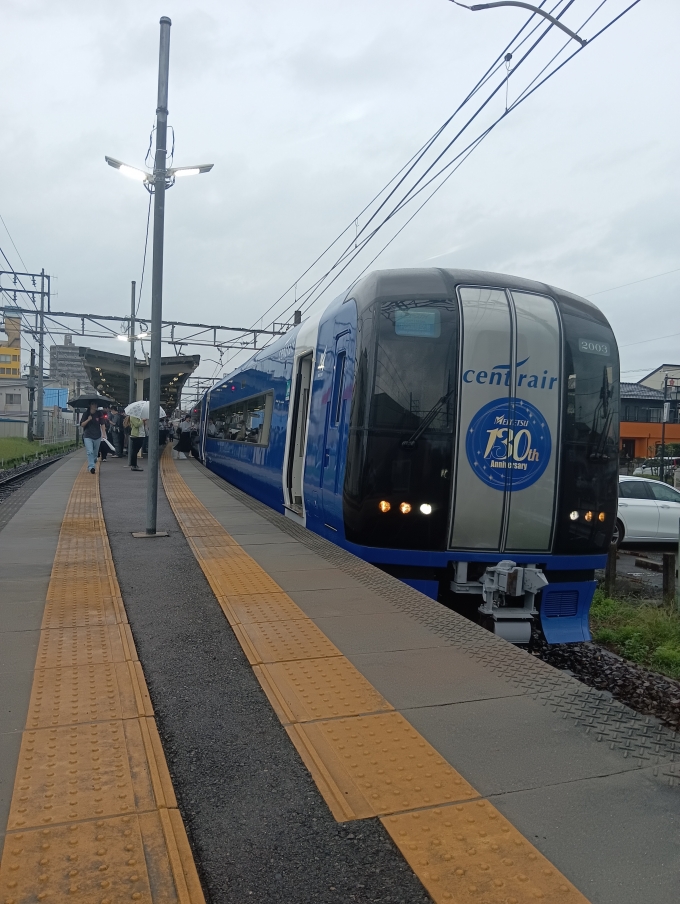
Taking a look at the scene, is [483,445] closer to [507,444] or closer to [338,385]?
[507,444]

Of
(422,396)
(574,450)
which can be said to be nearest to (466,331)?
(422,396)

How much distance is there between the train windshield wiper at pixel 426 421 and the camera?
6.16m

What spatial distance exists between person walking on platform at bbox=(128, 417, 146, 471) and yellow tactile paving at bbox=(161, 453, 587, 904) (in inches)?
506

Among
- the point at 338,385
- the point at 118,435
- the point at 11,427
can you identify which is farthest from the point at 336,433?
the point at 11,427

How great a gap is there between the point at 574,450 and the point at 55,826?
5.09 metres

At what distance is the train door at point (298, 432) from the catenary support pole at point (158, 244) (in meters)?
1.89

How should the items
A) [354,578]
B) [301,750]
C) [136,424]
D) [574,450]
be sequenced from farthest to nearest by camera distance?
[136,424] → [574,450] → [354,578] → [301,750]

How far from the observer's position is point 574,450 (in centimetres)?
638

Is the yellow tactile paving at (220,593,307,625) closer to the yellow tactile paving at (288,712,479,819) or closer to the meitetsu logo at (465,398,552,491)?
the yellow tactile paving at (288,712,479,819)

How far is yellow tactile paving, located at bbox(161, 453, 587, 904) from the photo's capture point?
2.23 meters

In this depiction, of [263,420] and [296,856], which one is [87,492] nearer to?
[263,420]

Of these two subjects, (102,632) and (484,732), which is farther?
(102,632)

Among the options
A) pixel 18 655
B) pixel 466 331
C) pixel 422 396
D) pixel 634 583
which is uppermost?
pixel 466 331

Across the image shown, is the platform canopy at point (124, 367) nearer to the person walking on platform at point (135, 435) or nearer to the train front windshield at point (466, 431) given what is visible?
the person walking on platform at point (135, 435)
